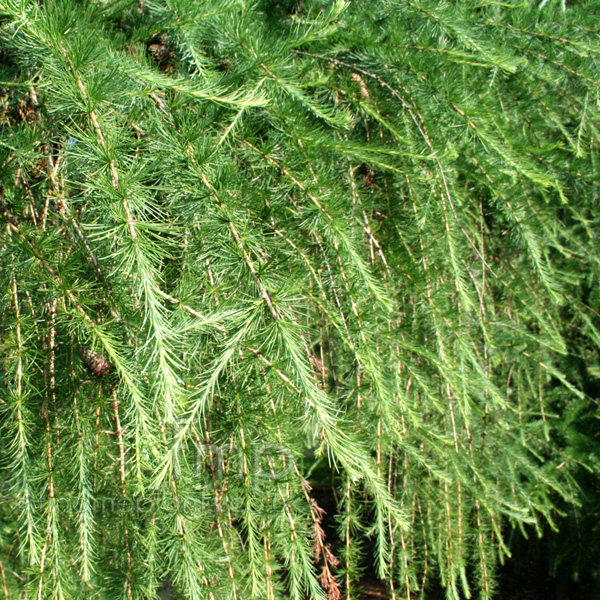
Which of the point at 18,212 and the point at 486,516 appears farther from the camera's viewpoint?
the point at 486,516

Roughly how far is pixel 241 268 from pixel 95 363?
0.97ft

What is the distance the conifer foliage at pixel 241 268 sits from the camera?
708mm

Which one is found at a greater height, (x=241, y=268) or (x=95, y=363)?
(x=241, y=268)

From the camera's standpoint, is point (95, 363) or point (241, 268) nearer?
point (241, 268)

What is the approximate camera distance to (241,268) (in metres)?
0.73

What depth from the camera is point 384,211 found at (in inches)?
47.1

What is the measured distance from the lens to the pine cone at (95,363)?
33.0 inches

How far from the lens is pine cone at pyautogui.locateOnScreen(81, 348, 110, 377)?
839 mm

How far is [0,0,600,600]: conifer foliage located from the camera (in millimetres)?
708

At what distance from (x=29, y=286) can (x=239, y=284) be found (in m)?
0.30

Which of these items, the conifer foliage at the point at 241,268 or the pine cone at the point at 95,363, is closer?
the conifer foliage at the point at 241,268

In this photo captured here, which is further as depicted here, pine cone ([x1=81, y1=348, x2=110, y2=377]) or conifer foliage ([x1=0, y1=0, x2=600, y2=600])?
pine cone ([x1=81, y1=348, x2=110, y2=377])

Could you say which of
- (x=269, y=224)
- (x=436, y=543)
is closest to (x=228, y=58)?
(x=269, y=224)

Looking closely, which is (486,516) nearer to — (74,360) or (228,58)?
(74,360)
